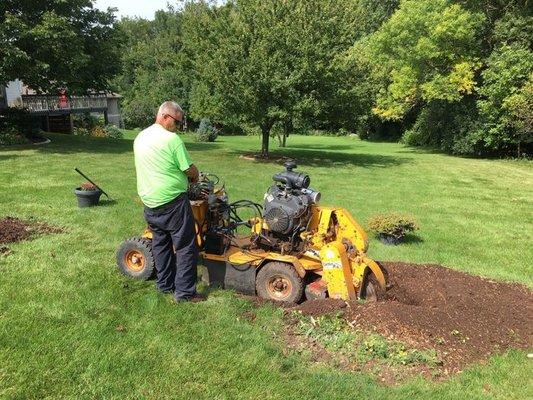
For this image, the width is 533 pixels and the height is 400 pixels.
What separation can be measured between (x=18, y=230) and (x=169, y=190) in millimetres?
3747

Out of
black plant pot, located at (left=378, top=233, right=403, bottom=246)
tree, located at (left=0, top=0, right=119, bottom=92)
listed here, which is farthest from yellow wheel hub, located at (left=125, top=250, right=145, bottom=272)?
tree, located at (left=0, top=0, right=119, bottom=92)

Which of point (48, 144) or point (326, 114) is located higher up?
point (326, 114)

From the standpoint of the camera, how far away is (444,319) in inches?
188

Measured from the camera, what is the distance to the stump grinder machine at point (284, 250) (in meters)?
5.14

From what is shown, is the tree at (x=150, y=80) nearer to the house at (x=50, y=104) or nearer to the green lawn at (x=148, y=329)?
the house at (x=50, y=104)

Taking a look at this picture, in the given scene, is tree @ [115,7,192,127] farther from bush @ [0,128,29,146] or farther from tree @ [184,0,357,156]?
tree @ [184,0,357,156]

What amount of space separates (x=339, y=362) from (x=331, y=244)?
1280 mm

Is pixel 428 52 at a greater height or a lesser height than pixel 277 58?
greater

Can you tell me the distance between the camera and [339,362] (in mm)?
4156

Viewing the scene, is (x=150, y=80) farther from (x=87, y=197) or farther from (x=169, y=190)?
(x=169, y=190)

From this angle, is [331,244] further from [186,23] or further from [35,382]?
[186,23]

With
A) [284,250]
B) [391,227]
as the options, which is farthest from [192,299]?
[391,227]

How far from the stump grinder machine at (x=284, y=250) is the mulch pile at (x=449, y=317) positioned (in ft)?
0.90

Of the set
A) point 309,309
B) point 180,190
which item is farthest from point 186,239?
point 309,309
